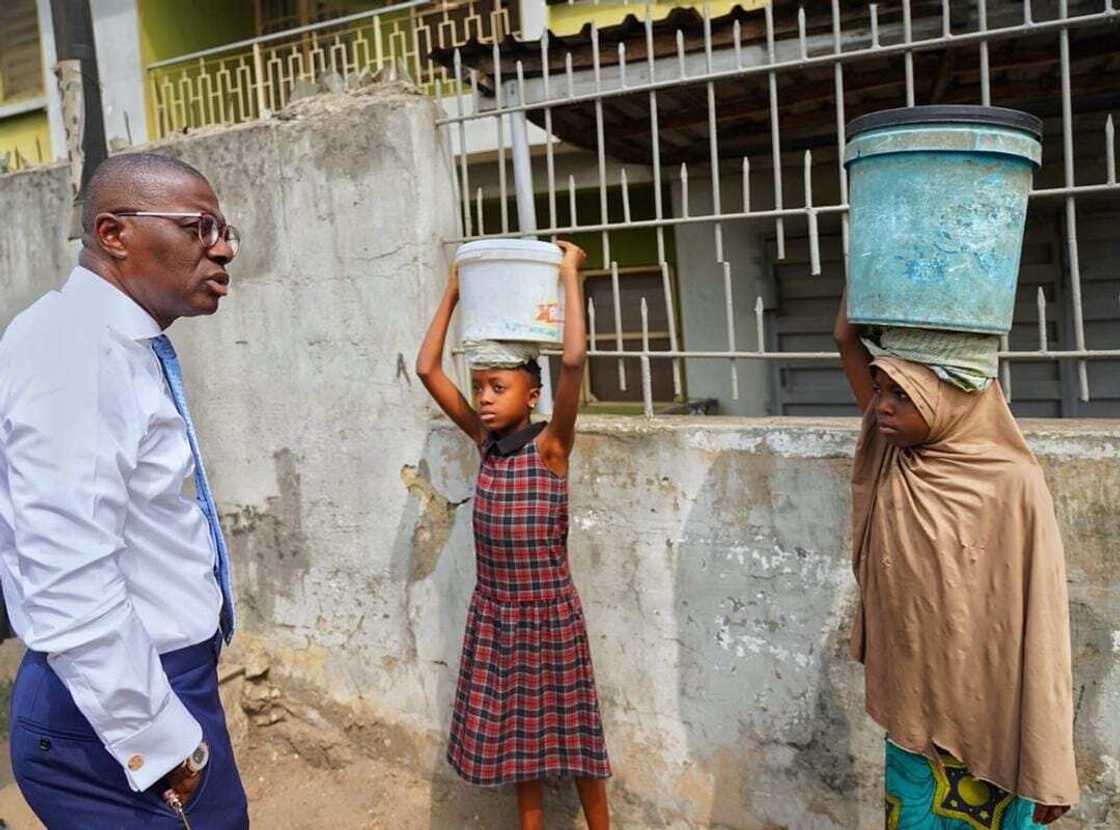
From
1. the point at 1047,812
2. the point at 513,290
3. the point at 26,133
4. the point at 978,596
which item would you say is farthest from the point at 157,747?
the point at 26,133

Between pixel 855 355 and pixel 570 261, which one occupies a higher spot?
pixel 570 261

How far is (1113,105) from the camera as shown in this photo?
470 centimetres

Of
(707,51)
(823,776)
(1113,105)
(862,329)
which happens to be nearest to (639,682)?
(823,776)

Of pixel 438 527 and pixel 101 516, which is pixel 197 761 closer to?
pixel 101 516

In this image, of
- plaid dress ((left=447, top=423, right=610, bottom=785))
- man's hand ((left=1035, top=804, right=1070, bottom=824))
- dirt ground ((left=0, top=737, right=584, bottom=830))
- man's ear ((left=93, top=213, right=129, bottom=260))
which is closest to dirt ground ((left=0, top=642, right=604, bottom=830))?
dirt ground ((left=0, top=737, right=584, bottom=830))

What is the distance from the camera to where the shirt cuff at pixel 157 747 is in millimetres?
1548

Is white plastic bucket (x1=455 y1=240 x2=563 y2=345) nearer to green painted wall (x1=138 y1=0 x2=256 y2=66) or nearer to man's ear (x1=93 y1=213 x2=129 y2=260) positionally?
man's ear (x1=93 y1=213 x2=129 y2=260)

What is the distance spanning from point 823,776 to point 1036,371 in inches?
142

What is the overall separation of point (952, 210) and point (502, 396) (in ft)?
4.33

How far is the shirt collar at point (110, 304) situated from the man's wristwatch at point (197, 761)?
777 mm

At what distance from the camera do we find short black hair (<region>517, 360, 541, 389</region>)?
107 inches

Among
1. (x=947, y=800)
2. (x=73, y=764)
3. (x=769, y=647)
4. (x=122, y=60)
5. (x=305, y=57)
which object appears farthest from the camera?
(x=122, y=60)

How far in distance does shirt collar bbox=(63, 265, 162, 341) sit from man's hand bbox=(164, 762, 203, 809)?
0.80 m

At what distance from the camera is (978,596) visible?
1900mm
